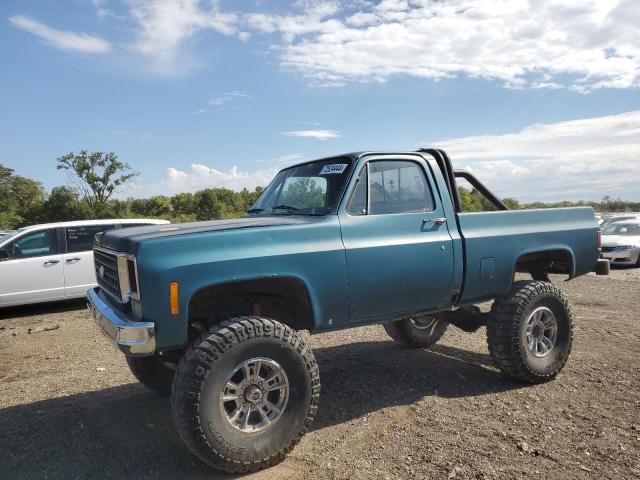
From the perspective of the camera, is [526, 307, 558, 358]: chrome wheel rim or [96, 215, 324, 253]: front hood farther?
[526, 307, 558, 358]: chrome wheel rim

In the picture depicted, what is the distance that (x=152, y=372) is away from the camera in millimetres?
4422

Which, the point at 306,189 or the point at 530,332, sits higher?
the point at 306,189

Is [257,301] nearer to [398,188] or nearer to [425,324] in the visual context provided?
[398,188]

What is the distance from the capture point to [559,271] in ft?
17.6

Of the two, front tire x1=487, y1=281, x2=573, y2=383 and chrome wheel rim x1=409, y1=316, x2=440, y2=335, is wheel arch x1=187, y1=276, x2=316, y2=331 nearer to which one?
front tire x1=487, y1=281, x2=573, y2=383

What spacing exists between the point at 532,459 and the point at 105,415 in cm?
336

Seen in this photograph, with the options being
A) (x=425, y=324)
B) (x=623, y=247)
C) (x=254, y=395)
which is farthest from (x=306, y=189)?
(x=623, y=247)

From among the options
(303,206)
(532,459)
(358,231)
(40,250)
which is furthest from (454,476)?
(40,250)

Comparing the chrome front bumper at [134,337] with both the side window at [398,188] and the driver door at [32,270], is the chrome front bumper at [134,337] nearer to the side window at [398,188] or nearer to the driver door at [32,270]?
the side window at [398,188]

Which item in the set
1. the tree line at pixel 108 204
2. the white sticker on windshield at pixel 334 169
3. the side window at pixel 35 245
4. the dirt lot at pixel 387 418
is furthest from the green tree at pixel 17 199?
the white sticker on windshield at pixel 334 169

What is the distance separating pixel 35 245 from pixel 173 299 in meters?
7.28

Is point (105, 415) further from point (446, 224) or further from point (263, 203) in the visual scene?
point (446, 224)

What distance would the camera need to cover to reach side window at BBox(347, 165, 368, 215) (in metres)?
3.98

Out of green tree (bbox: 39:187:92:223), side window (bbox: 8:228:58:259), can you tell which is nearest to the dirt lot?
side window (bbox: 8:228:58:259)
